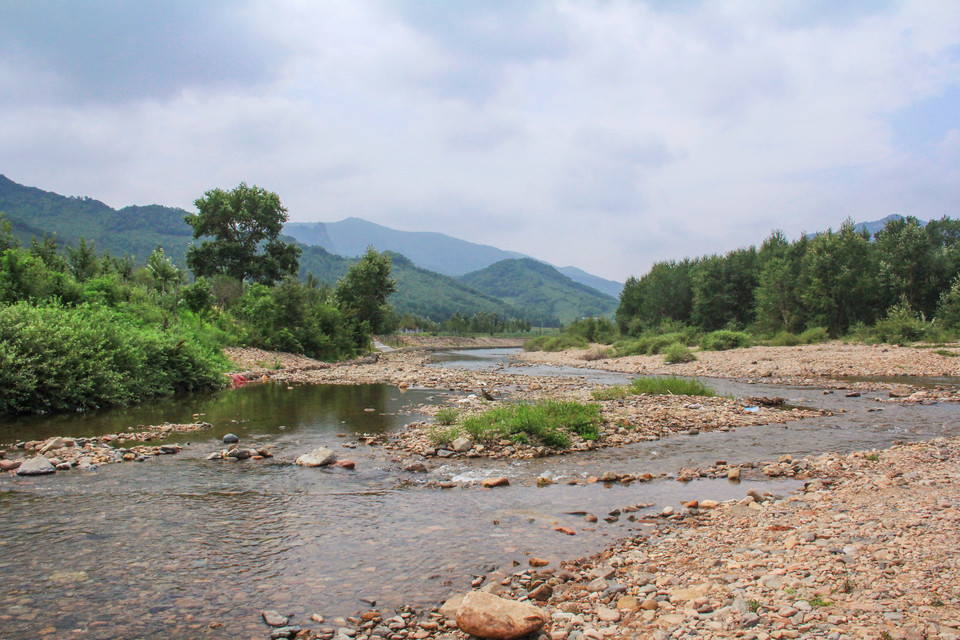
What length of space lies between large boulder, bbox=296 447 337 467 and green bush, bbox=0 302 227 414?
9.77 m

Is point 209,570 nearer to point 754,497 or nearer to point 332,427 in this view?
point 754,497

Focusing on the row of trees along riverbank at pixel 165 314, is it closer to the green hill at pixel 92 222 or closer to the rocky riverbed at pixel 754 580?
the rocky riverbed at pixel 754 580

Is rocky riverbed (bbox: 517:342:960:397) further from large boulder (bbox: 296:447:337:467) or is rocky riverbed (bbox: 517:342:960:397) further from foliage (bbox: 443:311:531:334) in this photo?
foliage (bbox: 443:311:531:334)

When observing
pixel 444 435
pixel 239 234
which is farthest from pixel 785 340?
pixel 239 234

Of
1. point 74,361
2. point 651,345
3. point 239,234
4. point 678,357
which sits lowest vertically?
point 678,357

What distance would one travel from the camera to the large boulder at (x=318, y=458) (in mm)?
10469

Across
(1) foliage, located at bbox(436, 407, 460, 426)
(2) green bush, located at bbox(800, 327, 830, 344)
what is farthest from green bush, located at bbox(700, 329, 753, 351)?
(1) foliage, located at bbox(436, 407, 460, 426)

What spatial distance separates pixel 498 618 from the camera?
173 inches

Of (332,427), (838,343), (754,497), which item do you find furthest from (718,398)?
(838,343)

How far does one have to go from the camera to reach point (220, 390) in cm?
2378

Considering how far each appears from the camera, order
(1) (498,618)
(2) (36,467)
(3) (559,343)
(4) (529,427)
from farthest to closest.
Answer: (3) (559,343)
(4) (529,427)
(2) (36,467)
(1) (498,618)

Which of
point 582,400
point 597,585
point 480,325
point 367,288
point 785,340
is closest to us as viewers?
point 597,585

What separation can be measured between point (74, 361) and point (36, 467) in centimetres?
844

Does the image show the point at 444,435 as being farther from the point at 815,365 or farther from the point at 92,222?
the point at 92,222
